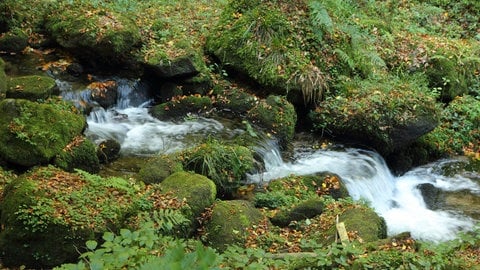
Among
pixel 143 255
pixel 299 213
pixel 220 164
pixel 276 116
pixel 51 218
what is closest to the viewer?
pixel 143 255

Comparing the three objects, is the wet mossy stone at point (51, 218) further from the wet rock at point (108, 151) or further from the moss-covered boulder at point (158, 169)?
the wet rock at point (108, 151)

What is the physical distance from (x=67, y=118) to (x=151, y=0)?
287 inches

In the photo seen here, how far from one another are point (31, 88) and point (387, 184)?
677 centimetres

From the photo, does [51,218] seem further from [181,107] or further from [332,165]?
[332,165]

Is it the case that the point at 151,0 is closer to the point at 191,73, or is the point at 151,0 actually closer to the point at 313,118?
the point at 191,73

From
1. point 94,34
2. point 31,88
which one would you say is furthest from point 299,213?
point 94,34

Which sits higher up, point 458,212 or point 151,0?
point 151,0

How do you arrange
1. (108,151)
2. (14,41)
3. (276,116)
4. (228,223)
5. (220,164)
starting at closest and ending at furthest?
(228,223), (220,164), (108,151), (276,116), (14,41)

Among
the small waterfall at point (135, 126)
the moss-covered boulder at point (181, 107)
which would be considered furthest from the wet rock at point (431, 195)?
the moss-covered boulder at point (181, 107)

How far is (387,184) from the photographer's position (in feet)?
31.2

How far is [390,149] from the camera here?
401 inches

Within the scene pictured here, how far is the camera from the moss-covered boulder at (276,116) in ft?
31.5

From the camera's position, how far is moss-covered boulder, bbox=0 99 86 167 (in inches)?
249

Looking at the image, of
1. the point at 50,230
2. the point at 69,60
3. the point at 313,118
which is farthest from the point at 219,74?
the point at 50,230
